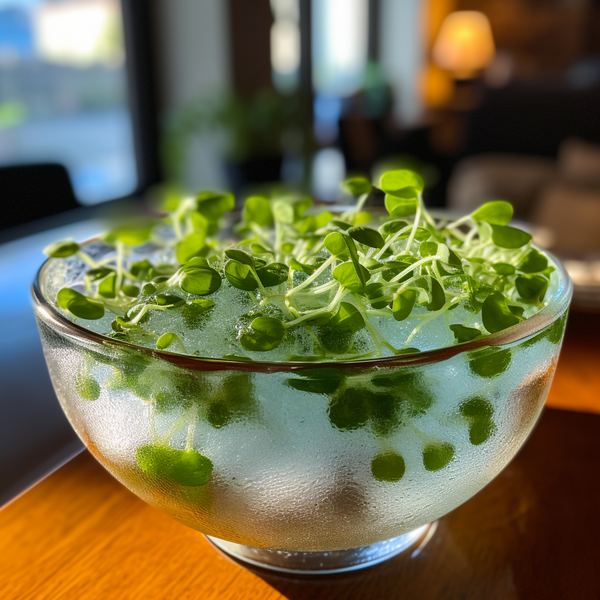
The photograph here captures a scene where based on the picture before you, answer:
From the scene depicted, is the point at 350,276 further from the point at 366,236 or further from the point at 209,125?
the point at 209,125

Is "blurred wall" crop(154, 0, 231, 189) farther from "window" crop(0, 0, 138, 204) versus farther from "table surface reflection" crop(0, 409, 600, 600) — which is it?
"table surface reflection" crop(0, 409, 600, 600)

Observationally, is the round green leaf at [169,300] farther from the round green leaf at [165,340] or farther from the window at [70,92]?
the window at [70,92]

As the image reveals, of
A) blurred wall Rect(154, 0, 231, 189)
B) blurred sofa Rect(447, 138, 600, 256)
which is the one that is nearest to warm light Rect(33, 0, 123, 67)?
blurred wall Rect(154, 0, 231, 189)

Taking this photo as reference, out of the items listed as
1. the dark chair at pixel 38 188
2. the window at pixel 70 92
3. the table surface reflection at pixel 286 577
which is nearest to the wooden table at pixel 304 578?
the table surface reflection at pixel 286 577

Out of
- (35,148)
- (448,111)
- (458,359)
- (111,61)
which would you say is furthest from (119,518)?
(448,111)

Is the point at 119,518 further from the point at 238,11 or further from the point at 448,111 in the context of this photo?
the point at 448,111

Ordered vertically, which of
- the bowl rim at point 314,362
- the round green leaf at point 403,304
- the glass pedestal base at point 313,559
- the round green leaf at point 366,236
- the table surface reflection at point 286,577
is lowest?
the table surface reflection at point 286,577

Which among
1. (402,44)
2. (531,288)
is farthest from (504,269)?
(402,44)
